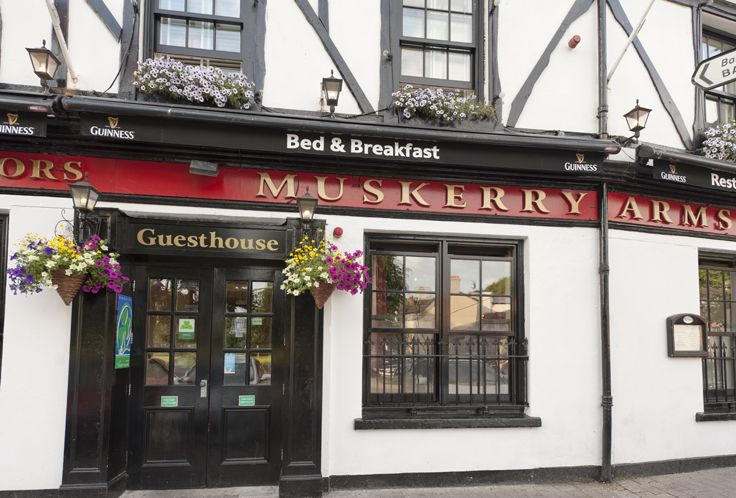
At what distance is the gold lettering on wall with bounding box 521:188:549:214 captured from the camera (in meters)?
5.97

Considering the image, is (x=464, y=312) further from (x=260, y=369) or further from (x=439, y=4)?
(x=439, y=4)

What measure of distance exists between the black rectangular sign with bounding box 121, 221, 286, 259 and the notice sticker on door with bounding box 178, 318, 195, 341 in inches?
30.5

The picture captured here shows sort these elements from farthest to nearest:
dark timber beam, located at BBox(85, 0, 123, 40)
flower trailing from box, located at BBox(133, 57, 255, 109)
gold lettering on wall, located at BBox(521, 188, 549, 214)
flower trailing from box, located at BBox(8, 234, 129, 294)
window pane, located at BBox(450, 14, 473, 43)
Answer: window pane, located at BBox(450, 14, 473, 43), gold lettering on wall, located at BBox(521, 188, 549, 214), dark timber beam, located at BBox(85, 0, 123, 40), flower trailing from box, located at BBox(133, 57, 255, 109), flower trailing from box, located at BBox(8, 234, 129, 294)

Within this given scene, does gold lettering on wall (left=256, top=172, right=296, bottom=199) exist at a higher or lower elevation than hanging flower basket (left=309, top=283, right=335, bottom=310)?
higher

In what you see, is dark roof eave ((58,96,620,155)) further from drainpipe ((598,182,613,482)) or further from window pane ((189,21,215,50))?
window pane ((189,21,215,50))

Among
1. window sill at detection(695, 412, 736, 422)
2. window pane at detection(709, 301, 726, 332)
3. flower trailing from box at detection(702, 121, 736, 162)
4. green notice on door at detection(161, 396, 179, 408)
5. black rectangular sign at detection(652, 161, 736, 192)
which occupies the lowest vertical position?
window sill at detection(695, 412, 736, 422)

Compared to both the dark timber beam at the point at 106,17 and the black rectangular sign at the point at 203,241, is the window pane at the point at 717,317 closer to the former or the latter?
the black rectangular sign at the point at 203,241

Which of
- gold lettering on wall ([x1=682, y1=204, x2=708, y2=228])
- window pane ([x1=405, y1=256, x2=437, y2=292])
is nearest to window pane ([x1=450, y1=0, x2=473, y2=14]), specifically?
window pane ([x1=405, y1=256, x2=437, y2=292])

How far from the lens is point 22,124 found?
4.87m

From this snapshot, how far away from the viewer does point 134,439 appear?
5250mm

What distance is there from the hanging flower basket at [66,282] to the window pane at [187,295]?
0.98 meters

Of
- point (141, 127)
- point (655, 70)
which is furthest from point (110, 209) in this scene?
point (655, 70)

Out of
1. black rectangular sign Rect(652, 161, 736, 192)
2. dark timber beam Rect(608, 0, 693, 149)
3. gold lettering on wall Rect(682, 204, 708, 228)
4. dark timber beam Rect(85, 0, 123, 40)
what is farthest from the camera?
gold lettering on wall Rect(682, 204, 708, 228)

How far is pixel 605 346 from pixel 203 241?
4.56 metres
